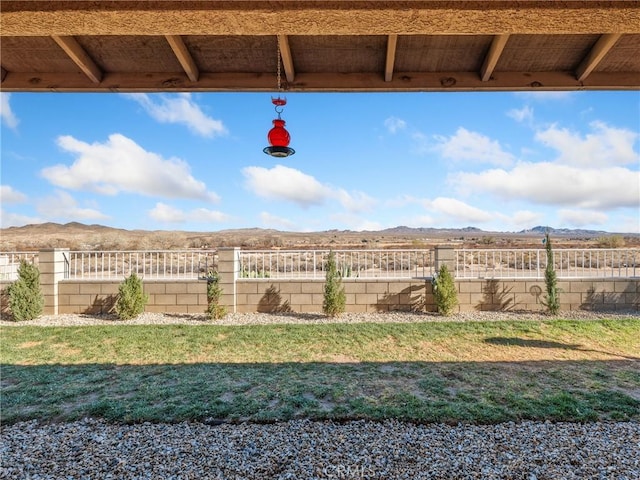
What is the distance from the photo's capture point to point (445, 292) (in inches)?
294

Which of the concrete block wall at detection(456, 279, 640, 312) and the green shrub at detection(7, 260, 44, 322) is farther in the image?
the concrete block wall at detection(456, 279, 640, 312)

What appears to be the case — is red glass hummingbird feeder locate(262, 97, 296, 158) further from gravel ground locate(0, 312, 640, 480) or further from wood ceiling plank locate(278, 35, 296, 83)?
gravel ground locate(0, 312, 640, 480)

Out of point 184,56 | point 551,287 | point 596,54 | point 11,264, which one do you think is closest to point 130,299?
point 11,264

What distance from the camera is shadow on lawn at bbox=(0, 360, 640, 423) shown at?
9.95 ft

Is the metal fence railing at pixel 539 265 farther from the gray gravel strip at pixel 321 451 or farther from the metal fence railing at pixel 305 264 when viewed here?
the gray gravel strip at pixel 321 451

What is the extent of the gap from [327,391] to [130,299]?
5700mm

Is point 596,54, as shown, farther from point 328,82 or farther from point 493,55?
point 328,82

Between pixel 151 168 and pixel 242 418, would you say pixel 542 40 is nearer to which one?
pixel 242 418

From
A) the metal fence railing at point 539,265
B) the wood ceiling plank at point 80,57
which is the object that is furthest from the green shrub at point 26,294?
the metal fence railing at point 539,265

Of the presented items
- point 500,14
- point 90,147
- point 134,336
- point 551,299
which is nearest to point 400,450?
point 500,14

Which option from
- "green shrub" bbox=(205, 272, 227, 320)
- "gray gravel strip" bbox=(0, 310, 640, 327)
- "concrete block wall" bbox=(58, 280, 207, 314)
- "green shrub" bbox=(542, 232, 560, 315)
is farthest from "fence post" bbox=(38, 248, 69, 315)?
"green shrub" bbox=(542, 232, 560, 315)

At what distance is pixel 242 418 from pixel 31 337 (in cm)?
546

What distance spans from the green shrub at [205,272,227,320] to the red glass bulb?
17.7 ft

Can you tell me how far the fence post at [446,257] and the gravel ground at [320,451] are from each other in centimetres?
508
